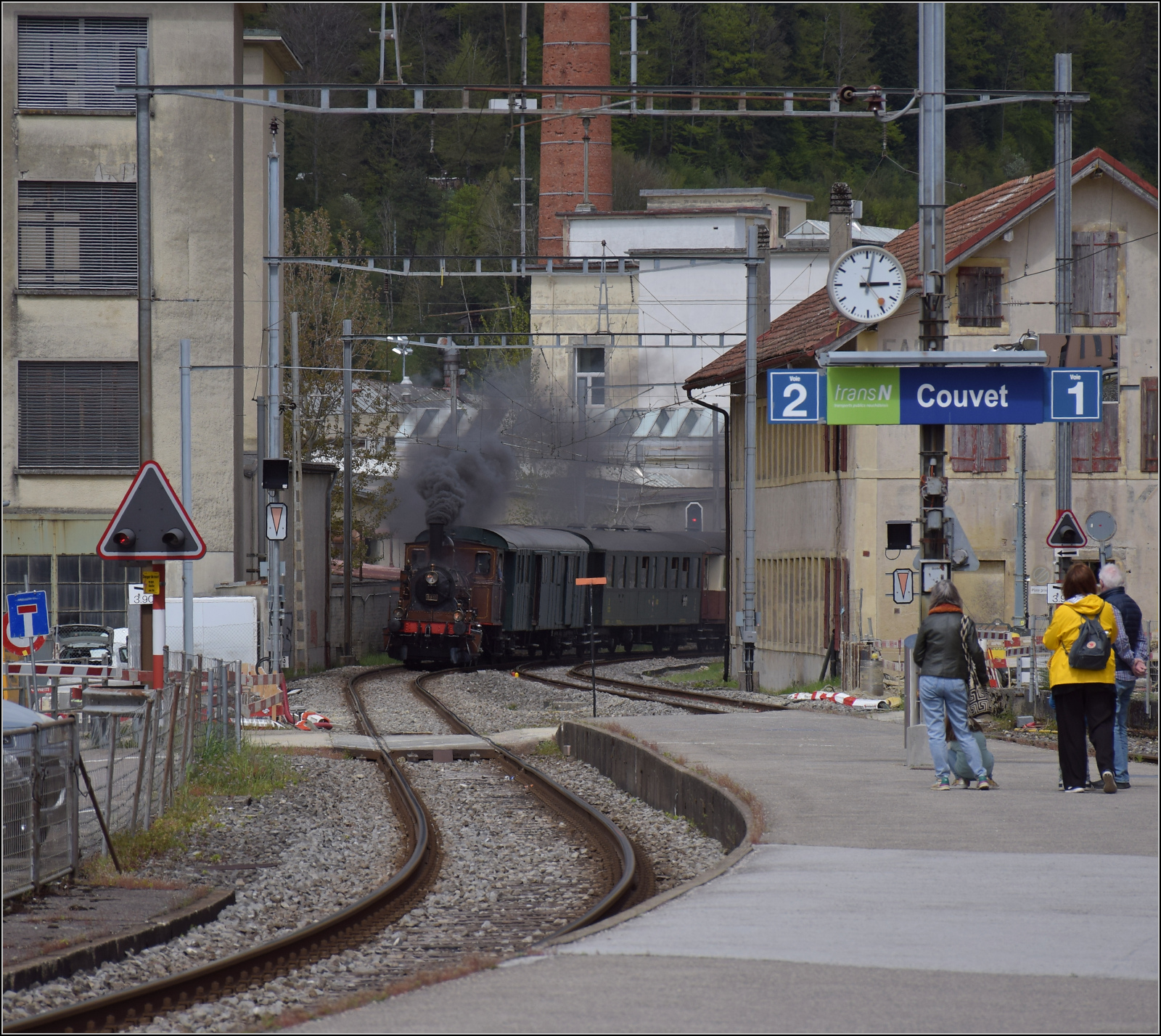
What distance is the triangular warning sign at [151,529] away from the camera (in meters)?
13.1

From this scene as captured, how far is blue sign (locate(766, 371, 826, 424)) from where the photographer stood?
13.8 m

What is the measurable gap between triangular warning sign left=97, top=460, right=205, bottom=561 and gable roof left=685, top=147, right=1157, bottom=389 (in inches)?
652

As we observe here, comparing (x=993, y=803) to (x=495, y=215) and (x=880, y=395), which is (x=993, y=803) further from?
(x=495, y=215)

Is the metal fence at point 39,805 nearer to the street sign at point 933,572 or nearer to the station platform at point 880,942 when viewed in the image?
the station platform at point 880,942

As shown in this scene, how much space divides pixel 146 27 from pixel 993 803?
2631 cm

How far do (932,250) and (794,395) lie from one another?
1614 mm

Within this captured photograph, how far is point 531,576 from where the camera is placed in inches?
1645

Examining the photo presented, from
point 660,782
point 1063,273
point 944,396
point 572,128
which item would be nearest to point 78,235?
point 1063,273

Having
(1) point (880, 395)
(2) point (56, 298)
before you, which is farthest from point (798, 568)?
(1) point (880, 395)

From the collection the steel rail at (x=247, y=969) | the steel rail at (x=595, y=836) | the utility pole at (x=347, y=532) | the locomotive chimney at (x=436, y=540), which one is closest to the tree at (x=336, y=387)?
the utility pole at (x=347, y=532)

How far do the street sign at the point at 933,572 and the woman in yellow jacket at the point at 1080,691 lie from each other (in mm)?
1488

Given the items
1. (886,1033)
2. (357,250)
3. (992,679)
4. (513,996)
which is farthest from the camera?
(357,250)

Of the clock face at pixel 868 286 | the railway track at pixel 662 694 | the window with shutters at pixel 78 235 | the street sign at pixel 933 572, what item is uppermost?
the window with shutters at pixel 78 235

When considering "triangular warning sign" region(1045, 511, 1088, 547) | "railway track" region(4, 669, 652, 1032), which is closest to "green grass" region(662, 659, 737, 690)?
"triangular warning sign" region(1045, 511, 1088, 547)
